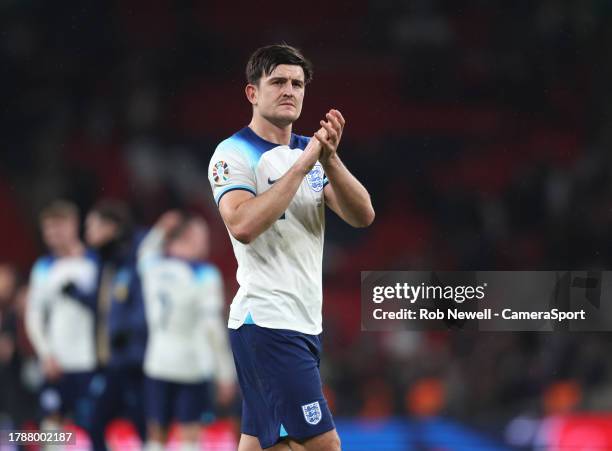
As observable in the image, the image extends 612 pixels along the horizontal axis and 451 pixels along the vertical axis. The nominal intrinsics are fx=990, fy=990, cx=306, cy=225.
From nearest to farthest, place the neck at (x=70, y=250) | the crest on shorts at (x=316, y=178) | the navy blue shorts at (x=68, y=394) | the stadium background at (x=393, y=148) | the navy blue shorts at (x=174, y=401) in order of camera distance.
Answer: the crest on shorts at (x=316, y=178) → the navy blue shorts at (x=174, y=401) → the navy blue shorts at (x=68, y=394) → the neck at (x=70, y=250) → the stadium background at (x=393, y=148)

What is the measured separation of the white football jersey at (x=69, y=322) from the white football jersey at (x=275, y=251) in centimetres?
427

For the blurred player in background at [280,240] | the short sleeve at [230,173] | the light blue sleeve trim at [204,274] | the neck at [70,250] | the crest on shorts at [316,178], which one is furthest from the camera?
the neck at [70,250]

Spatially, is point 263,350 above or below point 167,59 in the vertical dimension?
below

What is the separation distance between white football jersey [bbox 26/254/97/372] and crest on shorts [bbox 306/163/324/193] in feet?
14.0

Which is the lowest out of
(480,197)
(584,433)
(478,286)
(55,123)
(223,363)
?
(584,433)

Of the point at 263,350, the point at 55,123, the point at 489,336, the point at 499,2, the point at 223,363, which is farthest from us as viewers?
the point at 55,123

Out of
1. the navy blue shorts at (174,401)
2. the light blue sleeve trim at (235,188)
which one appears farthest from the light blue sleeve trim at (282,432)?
the navy blue shorts at (174,401)

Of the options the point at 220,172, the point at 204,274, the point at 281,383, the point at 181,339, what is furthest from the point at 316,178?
the point at 181,339

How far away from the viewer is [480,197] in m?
9.09

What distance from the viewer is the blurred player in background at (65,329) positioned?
747 centimetres

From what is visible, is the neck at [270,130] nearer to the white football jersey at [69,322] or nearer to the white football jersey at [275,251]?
the white football jersey at [275,251]

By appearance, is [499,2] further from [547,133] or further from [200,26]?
[200,26]

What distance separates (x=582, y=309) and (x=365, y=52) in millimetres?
3999

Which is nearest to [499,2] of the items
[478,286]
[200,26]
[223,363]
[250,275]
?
[200,26]
